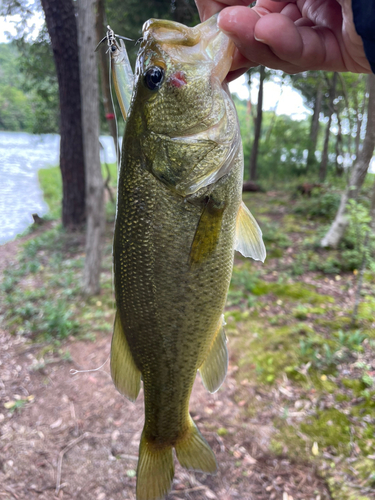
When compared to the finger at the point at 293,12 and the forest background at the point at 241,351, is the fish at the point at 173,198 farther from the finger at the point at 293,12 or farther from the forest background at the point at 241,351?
the forest background at the point at 241,351

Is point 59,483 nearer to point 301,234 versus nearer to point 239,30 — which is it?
point 239,30

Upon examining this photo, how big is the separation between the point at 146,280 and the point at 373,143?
6.03 m

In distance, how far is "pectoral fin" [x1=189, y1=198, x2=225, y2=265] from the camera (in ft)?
4.14

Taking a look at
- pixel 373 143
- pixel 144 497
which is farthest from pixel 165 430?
pixel 373 143

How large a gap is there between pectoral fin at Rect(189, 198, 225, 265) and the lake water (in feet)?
11.7

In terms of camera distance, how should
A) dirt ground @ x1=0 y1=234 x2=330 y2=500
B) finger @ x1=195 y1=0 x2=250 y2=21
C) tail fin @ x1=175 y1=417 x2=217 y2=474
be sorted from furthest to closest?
dirt ground @ x1=0 y1=234 x2=330 y2=500 → tail fin @ x1=175 y1=417 x2=217 y2=474 → finger @ x1=195 y1=0 x2=250 y2=21

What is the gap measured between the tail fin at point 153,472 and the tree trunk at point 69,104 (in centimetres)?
743

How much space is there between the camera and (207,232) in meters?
1.27

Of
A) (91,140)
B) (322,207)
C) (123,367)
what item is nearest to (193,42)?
(123,367)

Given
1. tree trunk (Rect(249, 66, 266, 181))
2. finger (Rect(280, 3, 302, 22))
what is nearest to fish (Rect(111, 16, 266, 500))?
finger (Rect(280, 3, 302, 22))

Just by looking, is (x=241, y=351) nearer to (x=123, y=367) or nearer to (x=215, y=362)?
(x=215, y=362)

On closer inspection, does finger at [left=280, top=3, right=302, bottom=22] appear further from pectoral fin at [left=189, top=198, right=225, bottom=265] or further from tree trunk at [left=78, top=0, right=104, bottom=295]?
tree trunk at [left=78, top=0, right=104, bottom=295]

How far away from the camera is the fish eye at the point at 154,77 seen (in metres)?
1.23

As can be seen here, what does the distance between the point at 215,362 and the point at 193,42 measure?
136 cm
